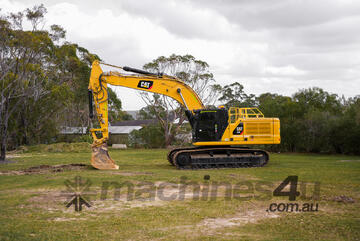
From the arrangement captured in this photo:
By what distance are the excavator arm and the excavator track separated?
2.36 metres

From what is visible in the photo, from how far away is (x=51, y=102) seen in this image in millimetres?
39125

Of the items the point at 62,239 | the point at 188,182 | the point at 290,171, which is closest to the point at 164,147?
the point at 290,171

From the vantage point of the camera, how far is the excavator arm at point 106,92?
16859 mm

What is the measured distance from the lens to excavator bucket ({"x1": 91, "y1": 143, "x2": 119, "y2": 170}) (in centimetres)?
1681

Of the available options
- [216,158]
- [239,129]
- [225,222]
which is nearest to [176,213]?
[225,222]

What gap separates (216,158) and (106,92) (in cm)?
628

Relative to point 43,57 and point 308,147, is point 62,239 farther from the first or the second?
point 43,57

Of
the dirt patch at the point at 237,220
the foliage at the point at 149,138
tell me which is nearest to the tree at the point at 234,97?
the foliage at the point at 149,138

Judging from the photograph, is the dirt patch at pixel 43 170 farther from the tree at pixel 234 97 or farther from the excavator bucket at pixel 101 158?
the tree at pixel 234 97

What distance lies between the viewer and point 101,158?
55.7ft

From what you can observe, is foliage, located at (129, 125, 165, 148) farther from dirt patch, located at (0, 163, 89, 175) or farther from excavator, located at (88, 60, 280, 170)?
dirt patch, located at (0, 163, 89, 175)

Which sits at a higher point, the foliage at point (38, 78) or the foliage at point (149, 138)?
the foliage at point (38, 78)

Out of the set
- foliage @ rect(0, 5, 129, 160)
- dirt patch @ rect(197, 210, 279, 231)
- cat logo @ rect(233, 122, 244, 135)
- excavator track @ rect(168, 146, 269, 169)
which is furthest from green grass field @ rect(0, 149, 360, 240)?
foliage @ rect(0, 5, 129, 160)

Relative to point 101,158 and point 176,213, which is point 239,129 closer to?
point 101,158
